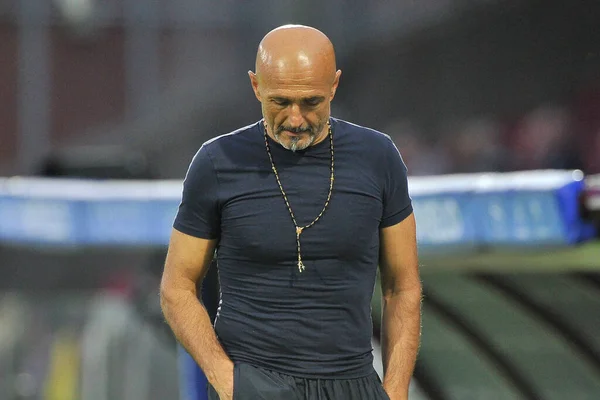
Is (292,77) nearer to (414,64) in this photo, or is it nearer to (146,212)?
(146,212)

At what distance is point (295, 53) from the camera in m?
2.27

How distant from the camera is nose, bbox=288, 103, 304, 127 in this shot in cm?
226

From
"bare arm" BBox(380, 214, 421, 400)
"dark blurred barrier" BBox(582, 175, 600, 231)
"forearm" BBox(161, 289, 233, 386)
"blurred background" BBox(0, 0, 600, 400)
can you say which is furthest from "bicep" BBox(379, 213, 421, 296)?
"blurred background" BBox(0, 0, 600, 400)

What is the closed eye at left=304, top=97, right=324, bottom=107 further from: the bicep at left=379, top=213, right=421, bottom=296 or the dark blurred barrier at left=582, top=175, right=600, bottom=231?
the dark blurred barrier at left=582, top=175, right=600, bottom=231

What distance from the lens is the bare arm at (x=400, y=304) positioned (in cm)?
242

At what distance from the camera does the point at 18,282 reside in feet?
47.4

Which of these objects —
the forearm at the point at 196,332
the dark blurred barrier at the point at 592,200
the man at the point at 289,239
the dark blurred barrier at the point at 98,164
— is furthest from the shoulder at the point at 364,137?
the dark blurred barrier at the point at 98,164

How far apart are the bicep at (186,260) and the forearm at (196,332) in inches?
0.7

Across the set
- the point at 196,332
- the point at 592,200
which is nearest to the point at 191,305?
the point at 196,332

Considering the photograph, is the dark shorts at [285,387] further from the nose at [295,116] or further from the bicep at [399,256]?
the nose at [295,116]

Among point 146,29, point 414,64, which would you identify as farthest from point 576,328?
point 146,29

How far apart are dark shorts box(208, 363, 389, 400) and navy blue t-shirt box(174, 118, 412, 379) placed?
2cm

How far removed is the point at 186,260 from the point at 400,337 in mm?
447

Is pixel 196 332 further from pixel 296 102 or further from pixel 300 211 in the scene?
pixel 296 102
